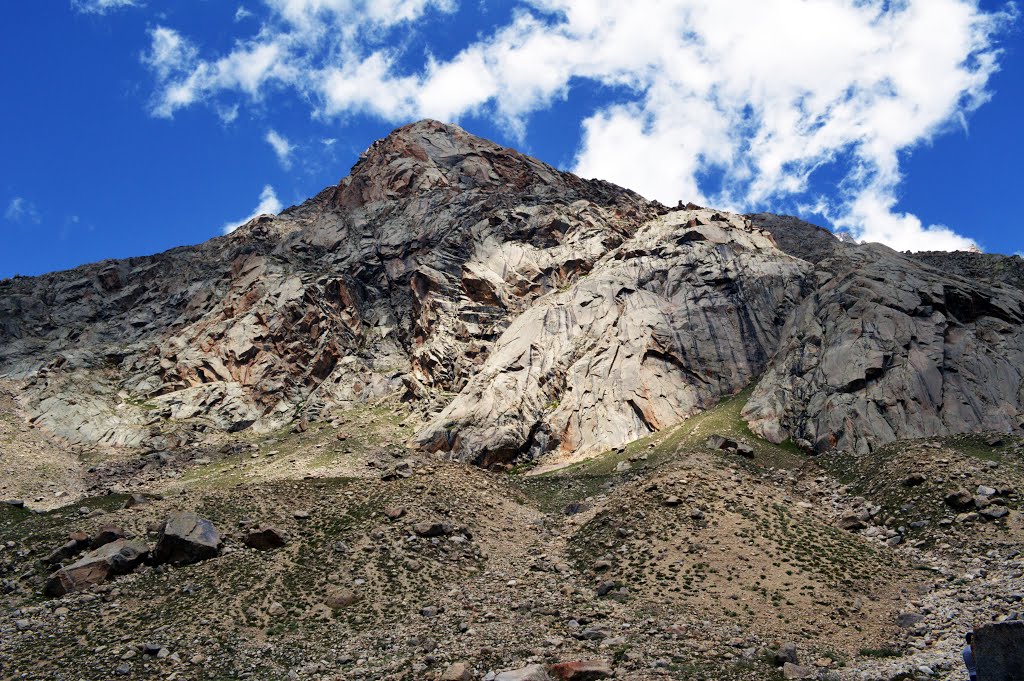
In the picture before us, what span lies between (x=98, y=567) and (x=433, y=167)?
288 feet

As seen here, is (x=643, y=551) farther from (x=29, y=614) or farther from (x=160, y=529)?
(x=29, y=614)

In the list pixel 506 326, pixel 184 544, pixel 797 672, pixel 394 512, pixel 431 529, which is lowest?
pixel 797 672

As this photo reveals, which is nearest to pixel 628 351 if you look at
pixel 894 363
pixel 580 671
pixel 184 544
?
pixel 894 363

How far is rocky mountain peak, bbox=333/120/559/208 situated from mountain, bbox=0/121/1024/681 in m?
0.98

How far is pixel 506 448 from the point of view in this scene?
60.3 metres

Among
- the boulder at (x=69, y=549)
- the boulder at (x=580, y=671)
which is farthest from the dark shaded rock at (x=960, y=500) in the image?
the boulder at (x=69, y=549)

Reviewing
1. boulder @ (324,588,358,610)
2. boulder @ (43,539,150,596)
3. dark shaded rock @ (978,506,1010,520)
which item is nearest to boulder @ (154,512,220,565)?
boulder @ (43,539,150,596)

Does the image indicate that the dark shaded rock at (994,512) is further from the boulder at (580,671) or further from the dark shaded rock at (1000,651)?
the boulder at (580,671)

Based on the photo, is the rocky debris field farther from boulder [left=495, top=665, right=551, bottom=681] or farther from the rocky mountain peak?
the rocky mountain peak

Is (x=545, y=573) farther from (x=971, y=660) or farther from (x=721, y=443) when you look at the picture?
(x=971, y=660)

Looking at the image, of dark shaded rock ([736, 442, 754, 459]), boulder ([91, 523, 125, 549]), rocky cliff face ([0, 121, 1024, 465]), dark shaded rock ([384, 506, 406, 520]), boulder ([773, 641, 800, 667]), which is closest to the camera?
boulder ([773, 641, 800, 667])

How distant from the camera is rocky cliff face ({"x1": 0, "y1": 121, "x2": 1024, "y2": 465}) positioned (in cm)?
5738

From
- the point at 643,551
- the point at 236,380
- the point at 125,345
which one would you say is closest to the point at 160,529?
the point at 643,551

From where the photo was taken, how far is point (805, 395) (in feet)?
186
